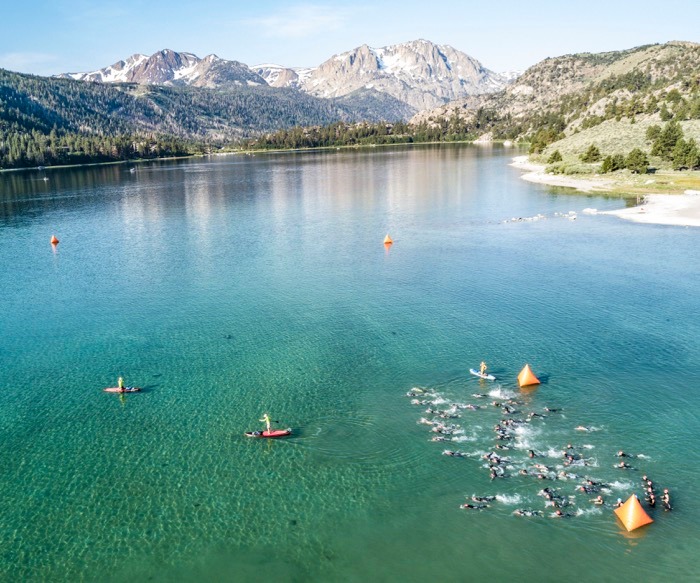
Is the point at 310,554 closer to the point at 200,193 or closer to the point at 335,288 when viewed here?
the point at 335,288

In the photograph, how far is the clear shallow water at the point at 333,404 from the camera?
1339 inches

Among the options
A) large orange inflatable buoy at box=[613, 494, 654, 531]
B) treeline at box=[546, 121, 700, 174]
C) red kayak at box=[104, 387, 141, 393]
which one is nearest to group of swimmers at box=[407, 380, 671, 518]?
large orange inflatable buoy at box=[613, 494, 654, 531]

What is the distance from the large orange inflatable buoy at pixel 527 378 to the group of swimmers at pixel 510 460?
2.92 metres

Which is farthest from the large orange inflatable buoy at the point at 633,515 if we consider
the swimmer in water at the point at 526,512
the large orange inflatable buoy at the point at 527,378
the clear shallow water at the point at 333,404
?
the large orange inflatable buoy at the point at 527,378

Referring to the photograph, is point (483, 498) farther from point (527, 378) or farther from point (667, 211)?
point (667, 211)

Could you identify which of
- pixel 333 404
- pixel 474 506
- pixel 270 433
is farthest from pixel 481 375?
pixel 270 433

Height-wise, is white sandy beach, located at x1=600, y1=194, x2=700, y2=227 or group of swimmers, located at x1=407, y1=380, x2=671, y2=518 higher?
white sandy beach, located at x1=600, y1=194, x2=700, y2=227

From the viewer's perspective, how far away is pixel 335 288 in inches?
3219

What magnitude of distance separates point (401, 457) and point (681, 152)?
17704 centimetres

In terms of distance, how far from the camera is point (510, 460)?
1601 inches

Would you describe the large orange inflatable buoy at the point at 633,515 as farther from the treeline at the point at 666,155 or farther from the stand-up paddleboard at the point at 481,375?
the treeline at the point at 666,155

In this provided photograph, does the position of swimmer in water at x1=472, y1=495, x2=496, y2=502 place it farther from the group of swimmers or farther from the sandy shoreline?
the sandy shoreline

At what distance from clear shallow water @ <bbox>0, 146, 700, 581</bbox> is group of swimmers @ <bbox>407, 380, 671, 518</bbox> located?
0.70m

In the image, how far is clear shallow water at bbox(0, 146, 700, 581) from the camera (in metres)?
34.0
